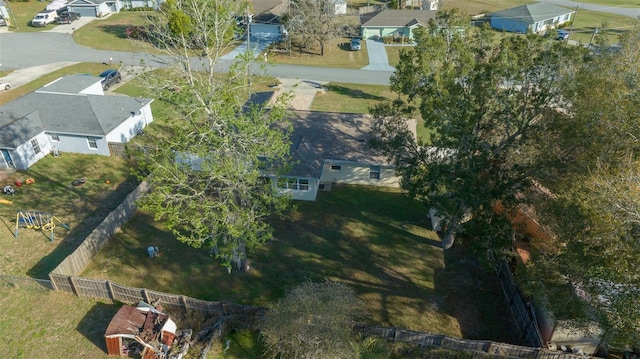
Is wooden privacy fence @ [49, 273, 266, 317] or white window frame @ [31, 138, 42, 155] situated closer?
wooden privacy fence @ [49, 273, 266, 317]

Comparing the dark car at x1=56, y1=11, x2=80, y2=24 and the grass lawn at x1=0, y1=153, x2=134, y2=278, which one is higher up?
the dark car at x1=56, y1=11, x2=80, y2=24

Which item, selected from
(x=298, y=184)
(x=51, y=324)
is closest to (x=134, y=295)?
(x=51, y=324)

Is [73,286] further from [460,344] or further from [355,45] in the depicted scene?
[355,45]

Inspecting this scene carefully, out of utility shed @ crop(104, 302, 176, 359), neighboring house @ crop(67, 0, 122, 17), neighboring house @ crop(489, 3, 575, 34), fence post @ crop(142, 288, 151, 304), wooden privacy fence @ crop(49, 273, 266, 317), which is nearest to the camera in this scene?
utility shed @ crop(104, 302, 176, 359)

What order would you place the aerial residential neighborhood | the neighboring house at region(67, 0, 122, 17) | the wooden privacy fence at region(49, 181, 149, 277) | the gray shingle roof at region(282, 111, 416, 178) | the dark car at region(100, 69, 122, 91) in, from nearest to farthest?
the aerial residential neighborhood → the wooden privacy fence at region(49, 181, 149, 277) → the gray shingle roof at region(282, 111, 416, 178) → the dark car at region(100, 69, 122, 91) → the neighboring house at region(67, 0, 122, 17)

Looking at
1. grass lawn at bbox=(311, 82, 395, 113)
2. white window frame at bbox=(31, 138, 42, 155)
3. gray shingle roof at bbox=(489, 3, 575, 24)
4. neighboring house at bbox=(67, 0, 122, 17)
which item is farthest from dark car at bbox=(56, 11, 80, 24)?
gray shingle roof at bbox=(489, 3, 575, 24)

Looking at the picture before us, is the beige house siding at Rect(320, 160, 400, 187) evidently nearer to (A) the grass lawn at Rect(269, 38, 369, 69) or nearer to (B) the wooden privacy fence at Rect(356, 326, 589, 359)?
(B) the wooden privacy fence at Rect(356, 326, 589, 359)
